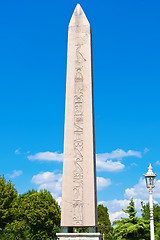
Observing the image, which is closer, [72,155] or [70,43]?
[72,155]

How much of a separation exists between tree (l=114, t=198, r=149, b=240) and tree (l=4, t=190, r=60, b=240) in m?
14.5

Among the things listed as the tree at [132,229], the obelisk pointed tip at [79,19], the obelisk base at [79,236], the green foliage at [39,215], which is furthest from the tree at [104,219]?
the obelisk pointed tip at [79,19]

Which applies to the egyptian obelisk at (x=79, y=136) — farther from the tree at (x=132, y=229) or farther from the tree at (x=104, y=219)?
the tree at (x=104, y=219)

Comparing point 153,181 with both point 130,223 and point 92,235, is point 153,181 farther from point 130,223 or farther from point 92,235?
point 130,223

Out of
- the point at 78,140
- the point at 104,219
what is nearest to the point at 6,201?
the point at 78,140

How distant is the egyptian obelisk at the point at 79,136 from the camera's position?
8586 millimetres

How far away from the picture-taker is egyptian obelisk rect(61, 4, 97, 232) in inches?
338

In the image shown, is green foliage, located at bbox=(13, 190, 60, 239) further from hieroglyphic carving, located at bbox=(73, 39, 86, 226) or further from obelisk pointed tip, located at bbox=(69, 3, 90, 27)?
obelisk pointed tip, located at bbox=(69, 3, 90, 27)

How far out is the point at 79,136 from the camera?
9.35m

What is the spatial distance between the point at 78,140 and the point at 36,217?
96.4 feet

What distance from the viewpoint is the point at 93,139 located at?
9406 mm

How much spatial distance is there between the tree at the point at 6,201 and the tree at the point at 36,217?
605 millimetres

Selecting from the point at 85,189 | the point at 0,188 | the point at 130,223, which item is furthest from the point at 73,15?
the point at 0,188

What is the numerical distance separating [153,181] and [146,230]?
13520mm
